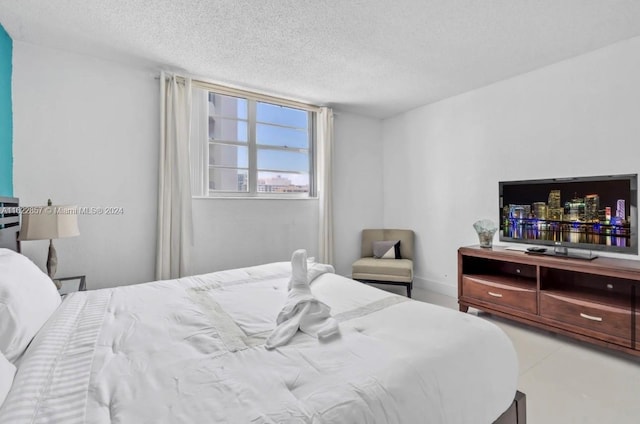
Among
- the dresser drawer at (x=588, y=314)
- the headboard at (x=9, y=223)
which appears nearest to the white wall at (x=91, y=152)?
the headboard at (x=9, y=223)

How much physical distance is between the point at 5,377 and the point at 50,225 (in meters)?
1.62

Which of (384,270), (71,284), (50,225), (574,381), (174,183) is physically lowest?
(574,381)

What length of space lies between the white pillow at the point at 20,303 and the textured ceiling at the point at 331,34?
172cm

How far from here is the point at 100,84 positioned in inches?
104

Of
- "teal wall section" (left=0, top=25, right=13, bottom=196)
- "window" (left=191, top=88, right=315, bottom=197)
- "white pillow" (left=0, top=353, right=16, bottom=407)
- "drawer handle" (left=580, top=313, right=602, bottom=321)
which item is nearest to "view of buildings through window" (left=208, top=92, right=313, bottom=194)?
"window" (left=191, top=88, right=315, bottom=197)

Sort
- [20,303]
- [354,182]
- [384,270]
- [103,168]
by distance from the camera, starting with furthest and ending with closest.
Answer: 1. [354,182]
2. [384,270]
3. [103,168]
4. [20,303]

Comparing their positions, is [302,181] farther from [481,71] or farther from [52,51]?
[52,51]

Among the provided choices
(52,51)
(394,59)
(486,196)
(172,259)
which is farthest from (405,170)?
(52,51)

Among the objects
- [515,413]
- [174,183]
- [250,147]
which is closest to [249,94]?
[250,147]

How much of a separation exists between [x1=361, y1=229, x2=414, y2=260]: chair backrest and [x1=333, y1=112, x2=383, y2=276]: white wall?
15 centimetres

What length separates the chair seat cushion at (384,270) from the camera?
3.39 meters

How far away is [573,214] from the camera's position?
2.52 meters

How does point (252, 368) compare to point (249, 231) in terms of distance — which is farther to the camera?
point (249, 231)

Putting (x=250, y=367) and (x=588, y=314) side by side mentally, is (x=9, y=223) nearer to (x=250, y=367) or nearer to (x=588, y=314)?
(x=250, y=367)
